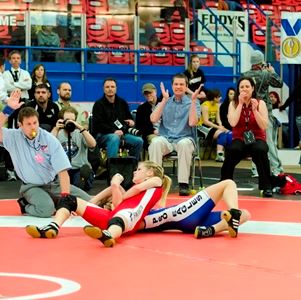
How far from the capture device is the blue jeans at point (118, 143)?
40.3 ft

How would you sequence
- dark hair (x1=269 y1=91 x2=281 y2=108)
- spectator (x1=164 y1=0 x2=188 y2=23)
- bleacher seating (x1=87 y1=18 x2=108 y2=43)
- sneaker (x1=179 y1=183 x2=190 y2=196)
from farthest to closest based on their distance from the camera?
spectator (x1=164 y1=0 x2=188 y2=23), dark hair (x1=269 y1=91 x2=281 y2=108), bleacher seating (x1=87 y1=18 x2=108 y2=43), sneaker (x1=179 y1=183 x2=190 y2=196)

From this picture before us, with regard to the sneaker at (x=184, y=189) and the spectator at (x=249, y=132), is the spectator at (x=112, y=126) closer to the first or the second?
the sneaker at (x=184, y=189)

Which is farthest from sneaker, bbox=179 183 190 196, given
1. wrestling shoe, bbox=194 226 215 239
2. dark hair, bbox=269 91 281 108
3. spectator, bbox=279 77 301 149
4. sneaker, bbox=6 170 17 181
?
dark hair, bbox=269 91 281 108

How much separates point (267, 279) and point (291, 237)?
1.93 metres

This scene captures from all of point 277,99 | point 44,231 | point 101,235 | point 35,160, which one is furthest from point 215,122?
point 101,235

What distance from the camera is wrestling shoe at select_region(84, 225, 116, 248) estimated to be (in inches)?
258

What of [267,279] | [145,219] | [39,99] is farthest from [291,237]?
[39,99]

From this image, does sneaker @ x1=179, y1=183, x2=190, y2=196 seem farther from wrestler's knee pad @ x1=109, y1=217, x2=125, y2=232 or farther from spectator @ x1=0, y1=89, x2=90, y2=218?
wrestler's knee pad @ x1=109, y1=217, x2=125, y2=232

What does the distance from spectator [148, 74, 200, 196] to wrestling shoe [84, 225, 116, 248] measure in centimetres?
386

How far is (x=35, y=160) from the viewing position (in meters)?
8.46

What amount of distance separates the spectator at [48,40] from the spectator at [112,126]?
4393 millimetres

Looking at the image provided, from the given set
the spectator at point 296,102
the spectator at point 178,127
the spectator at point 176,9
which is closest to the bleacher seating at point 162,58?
the spectator at point 176,9

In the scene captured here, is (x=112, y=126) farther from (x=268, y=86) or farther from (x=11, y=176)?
(x=268, y=86)

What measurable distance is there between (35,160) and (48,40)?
8.59 m
